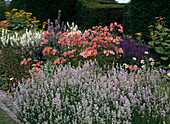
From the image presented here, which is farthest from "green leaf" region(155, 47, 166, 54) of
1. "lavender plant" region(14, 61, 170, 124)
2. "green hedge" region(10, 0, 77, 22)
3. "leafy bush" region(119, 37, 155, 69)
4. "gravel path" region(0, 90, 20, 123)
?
"green hedge" region(10, 0, 77, 22)

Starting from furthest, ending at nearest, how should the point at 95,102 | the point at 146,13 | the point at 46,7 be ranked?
the point at 46,7
the point at 146,13
the point at 95,102

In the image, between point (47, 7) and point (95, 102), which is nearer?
point (95, 102)

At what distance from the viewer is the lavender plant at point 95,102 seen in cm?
322

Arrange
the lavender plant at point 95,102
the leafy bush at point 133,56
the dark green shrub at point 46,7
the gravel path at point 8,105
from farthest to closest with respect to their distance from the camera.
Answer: the dark green shrub at point 46,7, the leafy bush at point 133,56, the gravel path at point 8,105, the lavender plant at point 95,102

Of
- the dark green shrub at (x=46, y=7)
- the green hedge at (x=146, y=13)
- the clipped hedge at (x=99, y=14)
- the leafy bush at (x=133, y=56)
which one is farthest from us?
the dark green shrub at (x=46, y=7)

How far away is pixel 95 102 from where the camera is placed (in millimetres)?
3531

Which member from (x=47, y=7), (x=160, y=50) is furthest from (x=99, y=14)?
(x=160, y=50)

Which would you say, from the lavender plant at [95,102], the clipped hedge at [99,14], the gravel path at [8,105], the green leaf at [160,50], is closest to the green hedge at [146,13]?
the green leaf at [160,50]

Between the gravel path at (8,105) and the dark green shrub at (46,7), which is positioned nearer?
the gravel path at (8,105)

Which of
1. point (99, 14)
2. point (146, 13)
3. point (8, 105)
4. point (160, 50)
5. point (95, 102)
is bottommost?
point (8, 105)

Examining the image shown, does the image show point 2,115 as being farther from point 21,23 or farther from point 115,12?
point 115,12

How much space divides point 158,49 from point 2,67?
473 cm

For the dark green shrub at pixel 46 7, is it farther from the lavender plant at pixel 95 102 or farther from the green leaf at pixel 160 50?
the lavender plant at pixel 95 102

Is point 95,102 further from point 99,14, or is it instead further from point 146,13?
point 99,14
